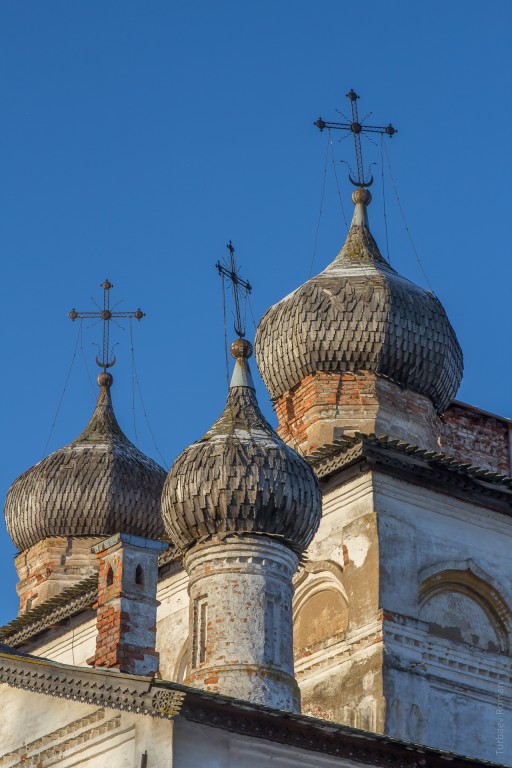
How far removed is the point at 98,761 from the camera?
1254 cm

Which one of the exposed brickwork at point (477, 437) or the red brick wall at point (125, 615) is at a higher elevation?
the exposed brickwork at point (477, 437)

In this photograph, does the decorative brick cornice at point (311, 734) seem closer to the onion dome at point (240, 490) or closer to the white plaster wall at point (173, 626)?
the onion dome at point (240, 490)

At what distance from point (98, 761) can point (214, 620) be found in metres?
2.56

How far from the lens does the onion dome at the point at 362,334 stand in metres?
19.2

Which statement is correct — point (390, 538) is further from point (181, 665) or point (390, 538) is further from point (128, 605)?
point (128, 605)

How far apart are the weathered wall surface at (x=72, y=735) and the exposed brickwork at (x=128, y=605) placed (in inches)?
26.8

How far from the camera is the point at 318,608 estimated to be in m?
17.0

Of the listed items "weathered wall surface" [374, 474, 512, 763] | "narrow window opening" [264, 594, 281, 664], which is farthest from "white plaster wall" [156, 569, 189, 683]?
"narrow window opening" [264, 594, 281, 664]

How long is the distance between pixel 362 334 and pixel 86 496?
4.65 m

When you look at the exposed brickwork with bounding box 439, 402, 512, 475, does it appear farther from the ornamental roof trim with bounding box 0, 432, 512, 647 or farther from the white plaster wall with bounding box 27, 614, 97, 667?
the white plaster wall with bounding box 27, 614, 97, 667

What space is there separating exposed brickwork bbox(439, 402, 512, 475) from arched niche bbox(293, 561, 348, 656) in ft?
18.5

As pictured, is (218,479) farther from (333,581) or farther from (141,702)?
(141,702)

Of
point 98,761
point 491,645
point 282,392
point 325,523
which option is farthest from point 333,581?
point 98,761

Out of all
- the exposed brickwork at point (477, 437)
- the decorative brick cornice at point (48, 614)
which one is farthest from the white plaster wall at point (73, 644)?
the exposed brickwork at point (477, 437)
